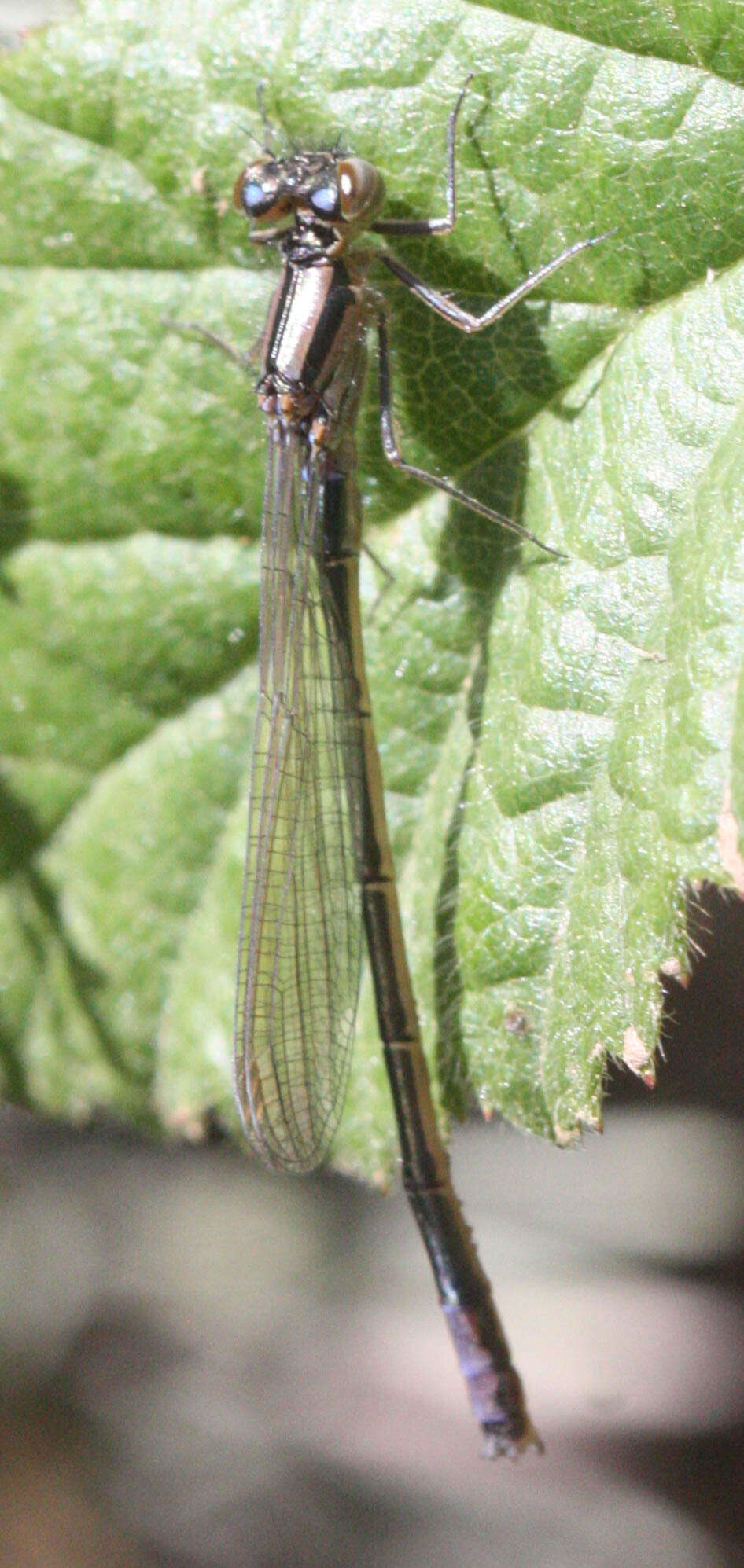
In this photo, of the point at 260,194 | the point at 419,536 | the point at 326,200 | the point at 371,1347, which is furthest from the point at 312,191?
the point at 371,1347

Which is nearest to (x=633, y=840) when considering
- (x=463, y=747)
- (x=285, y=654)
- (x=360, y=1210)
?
(x=463, y=747)

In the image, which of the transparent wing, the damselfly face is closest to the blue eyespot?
the damselfly face

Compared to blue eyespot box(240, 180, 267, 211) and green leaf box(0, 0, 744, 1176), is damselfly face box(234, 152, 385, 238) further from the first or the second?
green leaf box(0, 0, 744, 1176)

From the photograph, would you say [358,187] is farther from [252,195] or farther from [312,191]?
[252,195]

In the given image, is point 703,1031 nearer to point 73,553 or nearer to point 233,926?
point 233,926

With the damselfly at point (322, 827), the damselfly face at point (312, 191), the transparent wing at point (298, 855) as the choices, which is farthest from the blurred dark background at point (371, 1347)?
the damselfly face at point (312, 191)

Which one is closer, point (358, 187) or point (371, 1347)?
point (358, 187)
